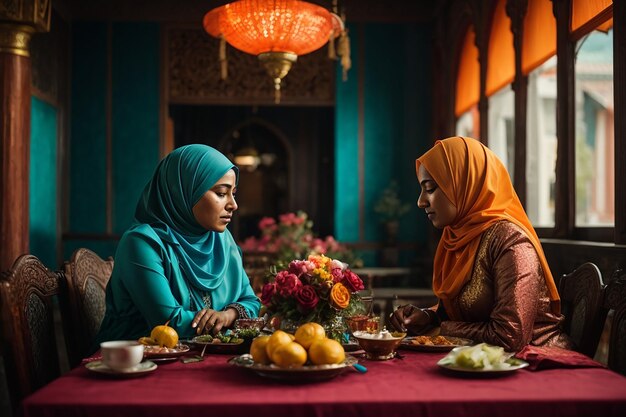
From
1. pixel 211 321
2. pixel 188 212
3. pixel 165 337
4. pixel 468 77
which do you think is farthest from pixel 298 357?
pixel 468 77

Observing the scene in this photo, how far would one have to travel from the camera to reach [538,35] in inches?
194

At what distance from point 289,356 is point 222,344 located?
488 millimetres

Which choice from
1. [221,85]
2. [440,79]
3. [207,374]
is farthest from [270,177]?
[207,374]

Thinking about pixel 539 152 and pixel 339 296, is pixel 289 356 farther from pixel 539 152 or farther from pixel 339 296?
pixel 539 152

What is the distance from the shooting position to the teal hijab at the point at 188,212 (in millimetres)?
2732

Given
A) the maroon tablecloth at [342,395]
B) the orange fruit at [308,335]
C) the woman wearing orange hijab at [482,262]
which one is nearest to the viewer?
the maroon tablecloth at [342,395]

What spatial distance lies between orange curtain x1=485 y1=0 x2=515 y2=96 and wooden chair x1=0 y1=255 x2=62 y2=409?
412 cm

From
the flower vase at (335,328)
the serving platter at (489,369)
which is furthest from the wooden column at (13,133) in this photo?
the serving platter at (489,369)

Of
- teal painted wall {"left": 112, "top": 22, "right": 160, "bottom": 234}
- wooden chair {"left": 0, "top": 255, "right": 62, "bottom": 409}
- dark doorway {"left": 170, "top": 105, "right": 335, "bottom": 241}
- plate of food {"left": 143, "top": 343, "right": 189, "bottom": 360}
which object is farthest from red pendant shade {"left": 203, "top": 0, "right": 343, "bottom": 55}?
dark doorway {"left": 170, "top": 105, "right": 335, "bottom": 241}

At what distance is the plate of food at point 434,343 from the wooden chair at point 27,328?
120 cm

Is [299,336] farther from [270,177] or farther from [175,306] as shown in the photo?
[270,177]

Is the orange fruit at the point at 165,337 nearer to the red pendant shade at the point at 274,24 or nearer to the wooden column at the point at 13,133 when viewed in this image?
the red pendant shade at the point at 274,24

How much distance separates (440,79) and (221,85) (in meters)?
2.57

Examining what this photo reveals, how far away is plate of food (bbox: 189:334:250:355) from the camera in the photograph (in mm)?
2212
